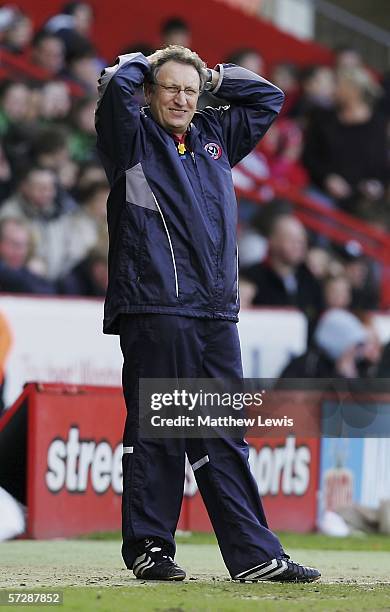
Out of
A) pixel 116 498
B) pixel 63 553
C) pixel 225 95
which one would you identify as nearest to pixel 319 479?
pixel 116 498

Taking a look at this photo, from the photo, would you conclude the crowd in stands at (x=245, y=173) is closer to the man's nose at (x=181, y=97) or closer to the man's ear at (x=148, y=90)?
the man's ear at (x=148, y=90)

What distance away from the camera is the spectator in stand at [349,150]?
611 inches

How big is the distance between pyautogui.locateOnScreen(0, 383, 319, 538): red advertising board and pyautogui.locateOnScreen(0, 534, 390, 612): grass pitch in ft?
1.94

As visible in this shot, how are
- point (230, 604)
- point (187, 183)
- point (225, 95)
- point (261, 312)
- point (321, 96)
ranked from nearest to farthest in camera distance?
point (230, 604) → point (187, 183) → point (225, 95) → point (261, 312) → point (321, 96)

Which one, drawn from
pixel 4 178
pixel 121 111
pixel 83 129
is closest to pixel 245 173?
pixel 83 129

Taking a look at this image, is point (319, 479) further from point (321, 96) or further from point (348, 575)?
point (321, 96)

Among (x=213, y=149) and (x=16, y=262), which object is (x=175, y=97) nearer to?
(x=213, y=149)

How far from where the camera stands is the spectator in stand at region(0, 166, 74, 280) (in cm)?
1092

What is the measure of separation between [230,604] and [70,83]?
9.17 meters

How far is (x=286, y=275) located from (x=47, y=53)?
323 cm

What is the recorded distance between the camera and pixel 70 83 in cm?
1272

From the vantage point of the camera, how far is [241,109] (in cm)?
547

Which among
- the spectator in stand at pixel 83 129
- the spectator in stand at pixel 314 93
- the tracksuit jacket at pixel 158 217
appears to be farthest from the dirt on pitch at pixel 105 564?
the spectator in stand at pixel 314 93

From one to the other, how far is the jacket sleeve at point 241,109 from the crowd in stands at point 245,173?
5.23m
